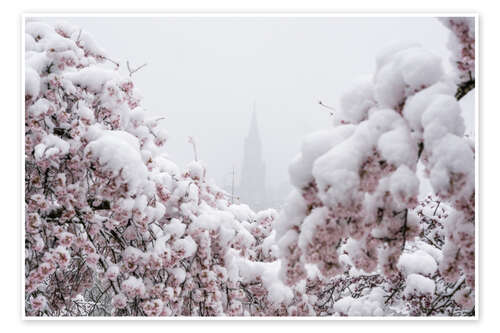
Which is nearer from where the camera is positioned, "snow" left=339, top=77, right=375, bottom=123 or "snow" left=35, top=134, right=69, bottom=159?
"snow" left=339, top=77, right=375, bottom=123

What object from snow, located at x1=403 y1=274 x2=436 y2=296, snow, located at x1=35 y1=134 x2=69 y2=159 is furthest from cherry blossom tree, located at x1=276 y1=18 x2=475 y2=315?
snow, located at x1=35 y1=134 x2=69 y2=159

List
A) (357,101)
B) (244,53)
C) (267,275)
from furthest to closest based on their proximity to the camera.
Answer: (244,53), (267,275), (357,101)

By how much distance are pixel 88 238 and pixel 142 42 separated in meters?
1.11

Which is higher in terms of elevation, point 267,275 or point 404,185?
point 404,185

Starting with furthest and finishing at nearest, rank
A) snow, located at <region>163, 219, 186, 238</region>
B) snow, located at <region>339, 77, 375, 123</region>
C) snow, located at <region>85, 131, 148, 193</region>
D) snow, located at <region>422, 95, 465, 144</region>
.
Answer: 1. snow, located at <region>163, 219, 186, 238</region>
2. snow, located at <region>85, 131, 148, 193</region>
3. snow, located at <region>339, 77, 375, 123</region>
4. snow, located at <region>422, 95, 465, 144</region>

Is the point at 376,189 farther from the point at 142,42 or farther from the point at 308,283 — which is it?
the point at 142,42

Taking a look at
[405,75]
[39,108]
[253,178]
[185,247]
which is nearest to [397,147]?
[405,75]

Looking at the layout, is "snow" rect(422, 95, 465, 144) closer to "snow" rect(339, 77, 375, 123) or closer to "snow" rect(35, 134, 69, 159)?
"snow" rect(339, 77, 375, 123)

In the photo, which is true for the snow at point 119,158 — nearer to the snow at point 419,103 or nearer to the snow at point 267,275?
the snow at point 267,275

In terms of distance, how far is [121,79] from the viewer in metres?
1.89

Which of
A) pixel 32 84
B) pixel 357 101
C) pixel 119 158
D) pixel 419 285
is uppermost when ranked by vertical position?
pixel 32 84

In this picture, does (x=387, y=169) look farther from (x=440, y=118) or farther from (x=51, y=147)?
(x=51, y=147)

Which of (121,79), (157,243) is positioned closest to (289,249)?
(157,243)
